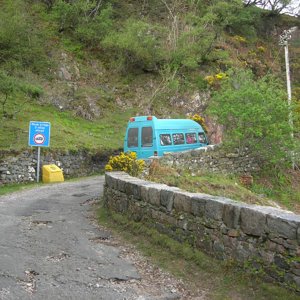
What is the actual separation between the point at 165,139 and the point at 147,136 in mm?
745

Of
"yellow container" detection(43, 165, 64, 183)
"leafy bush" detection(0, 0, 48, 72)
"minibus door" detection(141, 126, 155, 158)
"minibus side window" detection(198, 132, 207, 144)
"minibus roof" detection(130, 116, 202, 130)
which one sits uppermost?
"leafy bush" detection(0, 0, 48, 72)

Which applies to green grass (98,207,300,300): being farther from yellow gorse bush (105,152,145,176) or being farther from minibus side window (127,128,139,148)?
minibus side window (127,128,139,148)

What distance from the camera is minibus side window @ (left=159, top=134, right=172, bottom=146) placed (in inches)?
601

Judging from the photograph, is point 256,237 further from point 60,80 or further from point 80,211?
point 60,80

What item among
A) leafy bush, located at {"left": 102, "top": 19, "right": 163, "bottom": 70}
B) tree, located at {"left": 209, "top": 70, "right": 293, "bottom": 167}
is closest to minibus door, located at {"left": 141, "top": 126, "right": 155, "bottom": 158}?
tree, located at {"left": 209, "top": 70, "right": 293, "bottom": 167}

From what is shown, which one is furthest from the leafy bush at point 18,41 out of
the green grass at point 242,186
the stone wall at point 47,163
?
the green grass at point 242,186

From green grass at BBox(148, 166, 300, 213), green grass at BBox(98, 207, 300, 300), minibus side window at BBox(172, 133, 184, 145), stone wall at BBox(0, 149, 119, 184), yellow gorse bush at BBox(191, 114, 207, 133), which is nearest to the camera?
green grass at BBox(98, 207, 300, 300)

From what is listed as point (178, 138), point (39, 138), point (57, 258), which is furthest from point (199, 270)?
point (39, 138)

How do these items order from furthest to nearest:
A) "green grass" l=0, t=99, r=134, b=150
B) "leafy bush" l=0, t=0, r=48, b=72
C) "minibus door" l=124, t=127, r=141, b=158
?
"leafy bush" l=0, t=0, r=48, b=72
"green grass" l=0, t=99, r=134, b=150
"minibus door" l=124, t=127, r=141, b=158

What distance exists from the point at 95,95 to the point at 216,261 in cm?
2024

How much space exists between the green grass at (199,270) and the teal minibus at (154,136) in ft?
25.5

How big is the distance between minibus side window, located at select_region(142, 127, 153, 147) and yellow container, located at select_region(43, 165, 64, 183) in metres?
3.72

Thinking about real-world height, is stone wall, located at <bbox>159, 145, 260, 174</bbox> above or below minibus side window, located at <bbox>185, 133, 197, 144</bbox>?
below

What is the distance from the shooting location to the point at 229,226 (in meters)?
5.25
